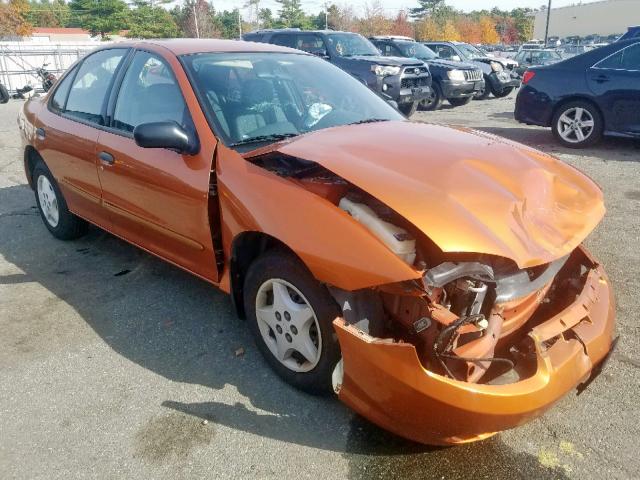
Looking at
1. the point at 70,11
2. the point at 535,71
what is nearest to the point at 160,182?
the point at 535,71

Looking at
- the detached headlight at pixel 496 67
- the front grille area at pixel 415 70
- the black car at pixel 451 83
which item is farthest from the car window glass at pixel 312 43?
the detached headlight at pixel 496 67

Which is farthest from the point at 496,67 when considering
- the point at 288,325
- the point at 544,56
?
the point at 288,325

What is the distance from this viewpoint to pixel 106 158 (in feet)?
11.9

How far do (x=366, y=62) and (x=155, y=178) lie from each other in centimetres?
859

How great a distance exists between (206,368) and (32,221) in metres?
3.47

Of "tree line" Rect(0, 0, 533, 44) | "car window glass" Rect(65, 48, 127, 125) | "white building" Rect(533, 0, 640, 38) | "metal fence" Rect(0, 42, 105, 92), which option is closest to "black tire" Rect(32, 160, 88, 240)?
"car window glass" Rect(65, 48, 127, 125)

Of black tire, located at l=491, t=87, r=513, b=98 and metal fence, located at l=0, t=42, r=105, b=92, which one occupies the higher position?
metal fence, located at l=0, t=42, r=105, b=92

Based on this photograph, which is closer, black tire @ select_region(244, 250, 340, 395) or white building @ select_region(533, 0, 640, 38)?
black tire @ select_region(244, 250, 340, 395)

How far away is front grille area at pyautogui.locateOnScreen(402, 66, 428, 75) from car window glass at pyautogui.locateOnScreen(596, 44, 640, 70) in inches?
161

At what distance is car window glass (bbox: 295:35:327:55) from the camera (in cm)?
1142

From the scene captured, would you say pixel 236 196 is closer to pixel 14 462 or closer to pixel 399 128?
pixel 399 128

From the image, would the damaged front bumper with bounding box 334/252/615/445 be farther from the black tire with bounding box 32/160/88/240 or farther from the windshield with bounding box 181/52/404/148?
the black tire with bounding box 32/160/88/240

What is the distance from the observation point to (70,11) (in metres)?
67.0

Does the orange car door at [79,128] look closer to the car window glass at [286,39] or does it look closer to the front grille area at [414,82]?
the car window glass at [286,39]
